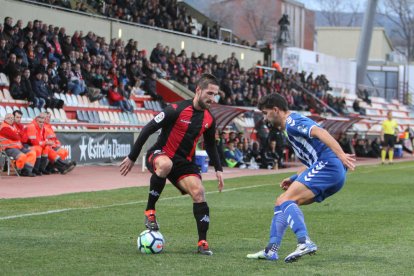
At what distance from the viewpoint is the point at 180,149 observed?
392 inches

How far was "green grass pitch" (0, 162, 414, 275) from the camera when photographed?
851 centimetres

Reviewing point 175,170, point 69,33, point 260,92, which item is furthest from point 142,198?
point 260,92

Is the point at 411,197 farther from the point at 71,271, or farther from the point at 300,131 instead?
the point at 71,271

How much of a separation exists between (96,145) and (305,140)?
1906 cm

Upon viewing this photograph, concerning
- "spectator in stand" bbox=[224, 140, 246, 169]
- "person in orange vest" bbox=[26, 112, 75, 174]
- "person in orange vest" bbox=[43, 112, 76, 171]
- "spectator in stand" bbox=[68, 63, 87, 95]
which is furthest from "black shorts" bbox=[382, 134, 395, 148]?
"person in orange vest" bbox=[26, 112, 75, 174]

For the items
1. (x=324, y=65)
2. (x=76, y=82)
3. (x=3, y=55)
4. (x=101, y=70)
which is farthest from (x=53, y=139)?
(x=324, y=65)

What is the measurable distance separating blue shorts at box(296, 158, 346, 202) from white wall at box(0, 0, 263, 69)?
890 inches

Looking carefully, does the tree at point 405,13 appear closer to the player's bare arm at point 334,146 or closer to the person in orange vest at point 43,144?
the person in orange vest at point 43,144

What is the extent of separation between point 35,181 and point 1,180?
2.57 feet

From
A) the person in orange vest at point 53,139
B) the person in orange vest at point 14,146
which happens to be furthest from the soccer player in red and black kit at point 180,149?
the person in orange vest at point 53,139

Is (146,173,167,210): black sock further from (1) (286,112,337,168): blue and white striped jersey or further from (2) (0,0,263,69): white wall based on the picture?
(2) (0,0,263,69): white wall

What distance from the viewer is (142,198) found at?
56.2 feet

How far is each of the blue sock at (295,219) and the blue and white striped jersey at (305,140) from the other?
0.56m

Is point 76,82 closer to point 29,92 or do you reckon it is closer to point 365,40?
point 29,92
